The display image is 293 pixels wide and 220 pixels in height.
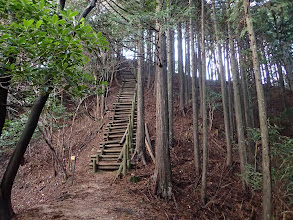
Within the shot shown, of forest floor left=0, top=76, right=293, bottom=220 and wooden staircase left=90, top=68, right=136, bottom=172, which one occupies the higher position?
wooden staircase left=90, top=68, right=136, bottom=172

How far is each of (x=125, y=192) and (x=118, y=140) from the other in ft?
12.8

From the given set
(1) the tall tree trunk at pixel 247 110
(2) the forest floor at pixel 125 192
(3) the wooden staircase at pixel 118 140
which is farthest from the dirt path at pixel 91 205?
(1) the tall tree trunk at pixel 247 110

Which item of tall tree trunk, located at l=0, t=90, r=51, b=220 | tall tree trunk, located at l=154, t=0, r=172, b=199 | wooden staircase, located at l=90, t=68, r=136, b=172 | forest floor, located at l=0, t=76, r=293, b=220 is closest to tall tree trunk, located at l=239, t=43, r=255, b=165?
forest floor, located at l=0, t=76, r=293, b=220

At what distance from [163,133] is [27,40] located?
4.42 m

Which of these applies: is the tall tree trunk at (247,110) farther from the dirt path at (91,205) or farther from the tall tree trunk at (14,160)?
the tall tree trunk at (14,160)

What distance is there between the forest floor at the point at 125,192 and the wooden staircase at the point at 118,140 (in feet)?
1.56

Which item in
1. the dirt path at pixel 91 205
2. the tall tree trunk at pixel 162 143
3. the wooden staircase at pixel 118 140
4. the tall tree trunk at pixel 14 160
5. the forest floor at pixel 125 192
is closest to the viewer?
the tall tree trunk at pixel 14 160

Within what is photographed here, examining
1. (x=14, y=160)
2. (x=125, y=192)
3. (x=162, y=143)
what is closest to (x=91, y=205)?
(x=125, y=192)

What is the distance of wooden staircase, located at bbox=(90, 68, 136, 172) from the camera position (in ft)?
25.7

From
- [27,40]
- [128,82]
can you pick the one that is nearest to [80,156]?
[27,40]

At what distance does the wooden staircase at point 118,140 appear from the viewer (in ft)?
25.7

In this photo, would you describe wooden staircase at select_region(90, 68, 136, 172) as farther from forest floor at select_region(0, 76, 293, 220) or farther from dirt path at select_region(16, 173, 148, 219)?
dirt path at select_region(16, 173, 148, 219)

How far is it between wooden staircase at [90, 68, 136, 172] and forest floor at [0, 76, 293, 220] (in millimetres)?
474

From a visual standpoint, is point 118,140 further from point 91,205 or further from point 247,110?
point 247,110
